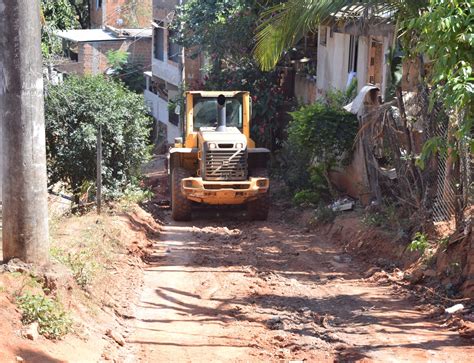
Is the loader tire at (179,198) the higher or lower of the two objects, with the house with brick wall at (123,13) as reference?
lower

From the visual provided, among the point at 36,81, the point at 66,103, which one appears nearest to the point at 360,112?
the point at 66,103

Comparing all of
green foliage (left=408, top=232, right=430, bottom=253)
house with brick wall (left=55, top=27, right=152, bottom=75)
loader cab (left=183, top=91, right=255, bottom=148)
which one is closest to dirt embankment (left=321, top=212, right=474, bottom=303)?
green foliage (left=408, top=232, right=430, bottom=253)

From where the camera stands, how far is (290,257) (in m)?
12.9

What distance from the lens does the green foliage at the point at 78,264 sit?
9109 millimetres

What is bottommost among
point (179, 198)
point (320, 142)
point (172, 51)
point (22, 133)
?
point (179, 198)

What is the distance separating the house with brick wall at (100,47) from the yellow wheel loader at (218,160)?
19.6 m

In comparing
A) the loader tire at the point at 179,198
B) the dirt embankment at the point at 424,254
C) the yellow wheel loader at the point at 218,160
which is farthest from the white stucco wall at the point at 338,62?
the dirt embankment at the point at 424,254

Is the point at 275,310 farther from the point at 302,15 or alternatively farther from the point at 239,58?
the point at 239,58

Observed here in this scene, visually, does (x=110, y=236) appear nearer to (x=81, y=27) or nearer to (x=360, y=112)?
(x=360, y=112)

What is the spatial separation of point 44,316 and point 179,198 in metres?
9.02

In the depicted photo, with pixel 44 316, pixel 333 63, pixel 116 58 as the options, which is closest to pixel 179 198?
pixel 333 63

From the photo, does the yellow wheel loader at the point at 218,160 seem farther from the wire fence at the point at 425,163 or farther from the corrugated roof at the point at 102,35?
the corrugated roof at the point at 102,35

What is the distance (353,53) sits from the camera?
67.3 ft

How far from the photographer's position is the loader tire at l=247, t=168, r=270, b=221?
53.9 ft
